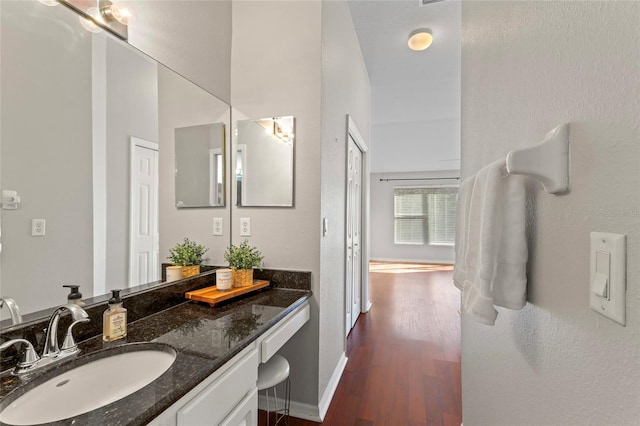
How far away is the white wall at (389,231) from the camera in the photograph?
739 centimetres

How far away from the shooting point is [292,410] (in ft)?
5.82

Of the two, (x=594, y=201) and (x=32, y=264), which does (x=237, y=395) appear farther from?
(x=594, y=201)

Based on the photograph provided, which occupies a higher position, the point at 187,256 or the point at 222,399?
the point at 187,256

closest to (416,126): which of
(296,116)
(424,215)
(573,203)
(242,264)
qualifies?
(424,215)

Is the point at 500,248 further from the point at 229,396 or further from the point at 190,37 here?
the point at 190,37

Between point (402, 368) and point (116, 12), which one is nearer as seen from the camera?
point (116, 12)

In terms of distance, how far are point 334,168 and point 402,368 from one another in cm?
176

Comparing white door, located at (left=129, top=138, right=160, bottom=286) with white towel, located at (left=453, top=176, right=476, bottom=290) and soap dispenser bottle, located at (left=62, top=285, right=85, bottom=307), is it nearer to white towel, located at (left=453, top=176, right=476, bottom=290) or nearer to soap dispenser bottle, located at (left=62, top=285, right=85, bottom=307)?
soap dispenser bottle, located at (left=62, top=285, right=85, bottom=307)

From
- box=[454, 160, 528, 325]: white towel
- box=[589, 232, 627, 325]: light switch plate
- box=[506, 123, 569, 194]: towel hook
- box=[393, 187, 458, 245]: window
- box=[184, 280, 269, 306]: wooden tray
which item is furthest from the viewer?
box=[393, 187, 458, 245]: window

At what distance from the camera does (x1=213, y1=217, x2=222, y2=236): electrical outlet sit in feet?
6.05

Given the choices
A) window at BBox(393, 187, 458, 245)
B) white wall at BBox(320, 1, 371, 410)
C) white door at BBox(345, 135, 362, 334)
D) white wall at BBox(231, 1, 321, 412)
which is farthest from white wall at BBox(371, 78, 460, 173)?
white wall at BBox(231, 1, 321, 412)

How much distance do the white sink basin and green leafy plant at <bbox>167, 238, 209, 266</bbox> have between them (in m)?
0.63

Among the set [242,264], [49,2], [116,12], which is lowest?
[242,264]

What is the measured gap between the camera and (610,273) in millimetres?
418
